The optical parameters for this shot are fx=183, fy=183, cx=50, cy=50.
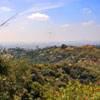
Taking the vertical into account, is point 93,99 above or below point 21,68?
below

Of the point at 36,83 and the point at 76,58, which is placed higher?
the point at 36,83

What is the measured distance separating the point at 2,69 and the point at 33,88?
55.4ft

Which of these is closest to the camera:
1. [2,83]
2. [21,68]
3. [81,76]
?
[2,83]

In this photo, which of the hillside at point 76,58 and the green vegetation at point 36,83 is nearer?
the green vegetation at point 36,83

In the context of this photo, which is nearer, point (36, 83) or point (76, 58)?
point (36, 83)

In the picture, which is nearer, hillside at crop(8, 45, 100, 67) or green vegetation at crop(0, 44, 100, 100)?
green vegetation at crop(0, 44, 100, 100)

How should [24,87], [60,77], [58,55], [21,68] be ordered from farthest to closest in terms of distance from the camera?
[58,55] → [60,77] → [24,87] → [21,68]

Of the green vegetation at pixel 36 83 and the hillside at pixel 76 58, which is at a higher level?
the green vegetation at pixel 36 83

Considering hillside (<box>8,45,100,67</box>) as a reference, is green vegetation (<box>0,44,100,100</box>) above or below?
above

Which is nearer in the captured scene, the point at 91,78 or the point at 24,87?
the point at 24,87

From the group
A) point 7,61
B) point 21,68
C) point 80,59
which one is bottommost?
point 80,59

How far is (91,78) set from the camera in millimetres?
64375

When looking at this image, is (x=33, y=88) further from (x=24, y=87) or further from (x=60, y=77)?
(x=60, y=77)

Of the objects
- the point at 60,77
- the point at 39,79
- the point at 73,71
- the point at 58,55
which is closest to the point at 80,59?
the point at 58,55
